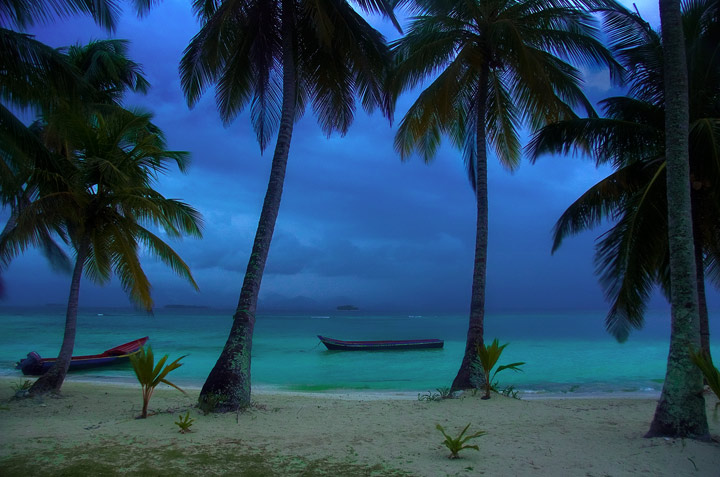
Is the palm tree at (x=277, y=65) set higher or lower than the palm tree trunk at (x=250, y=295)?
higher

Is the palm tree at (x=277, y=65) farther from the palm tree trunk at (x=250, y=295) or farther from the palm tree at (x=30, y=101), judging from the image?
the palm tree at (x=30, y=101)

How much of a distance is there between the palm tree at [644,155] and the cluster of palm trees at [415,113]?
1.2 inches

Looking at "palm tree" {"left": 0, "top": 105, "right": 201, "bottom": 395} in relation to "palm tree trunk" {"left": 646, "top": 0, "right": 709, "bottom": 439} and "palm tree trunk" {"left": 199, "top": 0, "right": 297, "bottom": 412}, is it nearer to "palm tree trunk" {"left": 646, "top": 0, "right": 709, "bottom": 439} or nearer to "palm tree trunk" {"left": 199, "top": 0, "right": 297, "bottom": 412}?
"palm tree trunk" {"left": 199, "top": 0, "right": 297, "bottom": 412}

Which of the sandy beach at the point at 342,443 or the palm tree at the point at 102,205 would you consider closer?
the sandy beach at the point at 342,443

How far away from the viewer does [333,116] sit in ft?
34.5

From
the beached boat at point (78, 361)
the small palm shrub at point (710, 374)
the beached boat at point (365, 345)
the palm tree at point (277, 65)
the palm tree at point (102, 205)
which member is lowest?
the beached boat at point (78, 361)

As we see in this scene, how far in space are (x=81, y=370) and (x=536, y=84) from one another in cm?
2027

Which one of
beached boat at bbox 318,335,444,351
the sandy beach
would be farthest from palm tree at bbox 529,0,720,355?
beached boat at bbox 318,335,444,351

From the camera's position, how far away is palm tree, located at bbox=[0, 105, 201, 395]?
8961 millimetres

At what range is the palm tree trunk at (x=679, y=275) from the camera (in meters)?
5.16

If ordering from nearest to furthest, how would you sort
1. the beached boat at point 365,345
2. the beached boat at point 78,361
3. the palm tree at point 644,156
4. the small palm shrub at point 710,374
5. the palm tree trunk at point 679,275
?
1. the small palm shrub at point 710,374
2. the palm tree trunk at point 679,275
3. the palm tree at point 644,156
4. the beached boat at point 78,361
5. the beached boat at point 365,345

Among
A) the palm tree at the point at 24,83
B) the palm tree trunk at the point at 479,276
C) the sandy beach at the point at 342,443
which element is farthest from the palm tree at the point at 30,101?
the palm tree trunk at the point at 479,276

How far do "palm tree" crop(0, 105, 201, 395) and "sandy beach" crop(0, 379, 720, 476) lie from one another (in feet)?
9.26

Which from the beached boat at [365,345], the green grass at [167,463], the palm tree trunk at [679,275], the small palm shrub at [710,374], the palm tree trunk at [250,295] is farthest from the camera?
the beached boat at [365,345]
